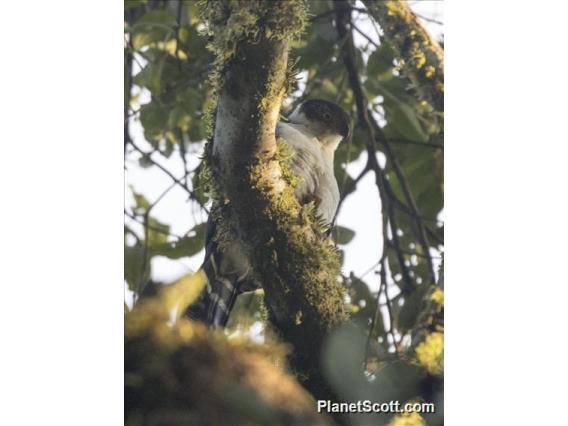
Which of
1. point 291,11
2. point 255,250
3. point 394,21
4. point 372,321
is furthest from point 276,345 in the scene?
point 394,21

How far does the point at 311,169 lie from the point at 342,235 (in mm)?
191

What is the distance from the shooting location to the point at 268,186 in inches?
79.1

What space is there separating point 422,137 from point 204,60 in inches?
26.4

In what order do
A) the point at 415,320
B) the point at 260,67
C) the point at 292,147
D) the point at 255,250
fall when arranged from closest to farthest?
the point at 260,67 < the point at 255,250 < the point at 292,147 < the point at 415,320

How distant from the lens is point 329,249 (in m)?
2.18

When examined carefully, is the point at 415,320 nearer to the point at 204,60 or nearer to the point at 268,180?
the point at 268,180

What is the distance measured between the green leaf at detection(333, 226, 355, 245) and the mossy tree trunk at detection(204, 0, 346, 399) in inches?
4.1

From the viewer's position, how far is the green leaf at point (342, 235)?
2.29 meters

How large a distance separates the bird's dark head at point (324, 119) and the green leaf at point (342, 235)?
0.26m

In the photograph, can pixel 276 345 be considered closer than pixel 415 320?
Yes

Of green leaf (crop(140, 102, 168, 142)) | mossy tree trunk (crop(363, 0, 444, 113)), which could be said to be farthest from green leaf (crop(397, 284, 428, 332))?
green leaf (crop(140, 102, 168, 142))

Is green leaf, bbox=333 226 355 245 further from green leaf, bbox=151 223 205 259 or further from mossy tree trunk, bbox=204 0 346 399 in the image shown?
green leaf, bbox=151 223 205 259

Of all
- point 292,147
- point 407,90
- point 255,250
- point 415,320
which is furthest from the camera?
point 407,90

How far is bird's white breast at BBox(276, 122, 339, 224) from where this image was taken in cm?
225
